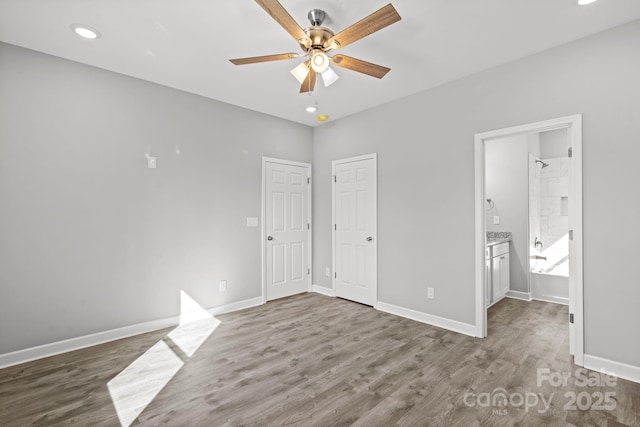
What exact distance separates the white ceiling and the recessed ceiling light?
55 millimetres

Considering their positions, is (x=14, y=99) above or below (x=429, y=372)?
above

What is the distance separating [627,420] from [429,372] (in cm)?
121

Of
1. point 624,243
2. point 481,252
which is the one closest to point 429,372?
point 481,252

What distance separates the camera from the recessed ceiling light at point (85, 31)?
94.5 inches

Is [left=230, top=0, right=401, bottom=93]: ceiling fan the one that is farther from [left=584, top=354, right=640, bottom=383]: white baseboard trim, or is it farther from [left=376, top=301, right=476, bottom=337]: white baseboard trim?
[left=584, top=354, right=640, bottom=383]: white baseboard trim

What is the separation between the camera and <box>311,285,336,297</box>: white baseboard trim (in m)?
4.79

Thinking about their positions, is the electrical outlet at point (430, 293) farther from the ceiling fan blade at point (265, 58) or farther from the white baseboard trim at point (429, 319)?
the ceiling fan blade at point (265, 58)

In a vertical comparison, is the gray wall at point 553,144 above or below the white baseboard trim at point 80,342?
above

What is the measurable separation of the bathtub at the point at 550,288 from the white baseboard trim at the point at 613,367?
82.7 inches

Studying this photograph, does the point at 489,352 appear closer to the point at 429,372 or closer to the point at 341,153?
the point at 429,372

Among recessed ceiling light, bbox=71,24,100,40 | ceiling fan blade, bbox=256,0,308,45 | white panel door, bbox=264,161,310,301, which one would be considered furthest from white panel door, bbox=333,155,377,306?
recessed ceiling light, bbox=71,24,100,40

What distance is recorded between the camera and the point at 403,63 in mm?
2969

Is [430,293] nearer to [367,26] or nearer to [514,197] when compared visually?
[514,197]

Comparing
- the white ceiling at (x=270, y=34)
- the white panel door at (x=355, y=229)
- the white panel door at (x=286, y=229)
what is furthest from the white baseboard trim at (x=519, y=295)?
the white ceiling at (x=270, y=34)
